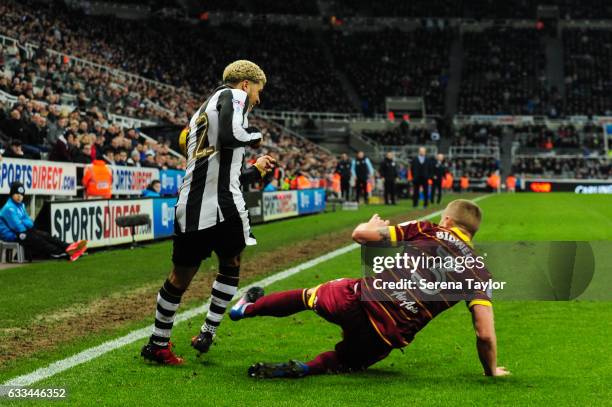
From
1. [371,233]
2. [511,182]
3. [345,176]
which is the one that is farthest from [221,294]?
[511,182]

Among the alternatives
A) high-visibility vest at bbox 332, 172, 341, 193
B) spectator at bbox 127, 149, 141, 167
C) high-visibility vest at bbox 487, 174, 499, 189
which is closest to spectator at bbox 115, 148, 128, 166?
spectator at bbox 127, 149, 141, 167

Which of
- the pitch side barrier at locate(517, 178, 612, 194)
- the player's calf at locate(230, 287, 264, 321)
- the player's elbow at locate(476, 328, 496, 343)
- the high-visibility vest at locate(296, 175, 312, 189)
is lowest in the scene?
the pitch side barrier at locate(517, 178, 612, 194)

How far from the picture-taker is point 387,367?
243 inches

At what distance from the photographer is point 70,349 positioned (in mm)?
6871

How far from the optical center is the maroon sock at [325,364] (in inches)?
230

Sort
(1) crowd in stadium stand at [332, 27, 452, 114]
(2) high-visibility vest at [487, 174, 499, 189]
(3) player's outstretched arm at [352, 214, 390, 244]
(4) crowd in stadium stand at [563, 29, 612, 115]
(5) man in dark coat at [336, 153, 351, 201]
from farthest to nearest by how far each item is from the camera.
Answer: (1) crowd in stadium stand at [332, 27, 452, 114] < (4) crowd in stadium stand at [563, 29, 612, 115] < (2) high-visibility vest at [487, 174, 499, 189] < (5) man in dark coat at [336, 153, 351, 201] < (3) player's outstretched arm at [352, 214, 390, 244]

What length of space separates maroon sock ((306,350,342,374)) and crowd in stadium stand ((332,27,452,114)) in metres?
57.6

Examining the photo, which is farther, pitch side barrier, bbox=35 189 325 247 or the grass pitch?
pitch side barrier, bbox=35 189 325 247

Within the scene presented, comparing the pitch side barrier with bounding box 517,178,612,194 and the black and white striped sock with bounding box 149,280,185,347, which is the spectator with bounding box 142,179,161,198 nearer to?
the black and white striped sock with bounding box 149,280,185,347

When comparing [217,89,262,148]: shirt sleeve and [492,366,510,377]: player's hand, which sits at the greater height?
[217,89,262,148]: shirt sleeve

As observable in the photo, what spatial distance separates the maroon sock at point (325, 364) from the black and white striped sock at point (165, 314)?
1.13 m

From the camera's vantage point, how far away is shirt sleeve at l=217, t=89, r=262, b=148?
19.7 ft

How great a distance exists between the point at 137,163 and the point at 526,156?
4006 centimetres

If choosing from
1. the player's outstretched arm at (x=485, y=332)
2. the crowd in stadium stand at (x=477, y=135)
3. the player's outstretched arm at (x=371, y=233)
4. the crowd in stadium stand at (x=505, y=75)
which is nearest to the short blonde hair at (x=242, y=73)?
the player's outstretched arm at (x=371, y=233)
